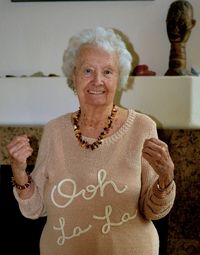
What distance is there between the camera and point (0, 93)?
6.48 feet

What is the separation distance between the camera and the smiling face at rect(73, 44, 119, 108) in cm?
110

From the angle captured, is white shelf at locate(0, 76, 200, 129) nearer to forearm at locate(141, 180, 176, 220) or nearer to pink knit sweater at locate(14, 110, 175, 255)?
pink knit sweater at locate(14, 110, 175, 255)

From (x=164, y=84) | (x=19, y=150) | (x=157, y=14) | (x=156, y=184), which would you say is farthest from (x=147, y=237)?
(x=157, y=14)

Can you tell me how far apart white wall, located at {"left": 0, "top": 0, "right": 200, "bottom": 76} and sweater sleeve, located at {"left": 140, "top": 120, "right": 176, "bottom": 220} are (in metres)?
1.02

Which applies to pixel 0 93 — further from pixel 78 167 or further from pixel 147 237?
pixel 147 237

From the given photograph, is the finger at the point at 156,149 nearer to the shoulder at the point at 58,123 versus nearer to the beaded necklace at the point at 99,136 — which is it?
the beaded necklace at the point at 99,136

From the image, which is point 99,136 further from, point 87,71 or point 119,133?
point 87,71

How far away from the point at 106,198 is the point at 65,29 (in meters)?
1.29

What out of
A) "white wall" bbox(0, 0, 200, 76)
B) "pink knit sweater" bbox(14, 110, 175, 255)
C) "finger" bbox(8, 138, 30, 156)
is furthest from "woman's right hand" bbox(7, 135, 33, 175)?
"white wall" bbox(0, 0, 200, 76)

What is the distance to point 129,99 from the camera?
6.18ft

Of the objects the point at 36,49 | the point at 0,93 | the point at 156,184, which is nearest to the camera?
the point at 156,184

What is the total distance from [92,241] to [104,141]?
0.29 metres

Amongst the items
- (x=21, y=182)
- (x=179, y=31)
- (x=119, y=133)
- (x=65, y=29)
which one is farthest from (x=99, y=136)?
(x=65, y=29)

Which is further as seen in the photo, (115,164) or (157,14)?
(157,14)
